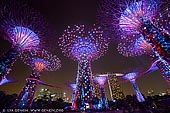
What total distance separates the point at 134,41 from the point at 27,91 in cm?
1895

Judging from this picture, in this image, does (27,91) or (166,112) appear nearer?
(166,112)

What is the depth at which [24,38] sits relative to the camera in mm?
19391

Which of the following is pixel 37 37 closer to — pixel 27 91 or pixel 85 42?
pixel 85 42

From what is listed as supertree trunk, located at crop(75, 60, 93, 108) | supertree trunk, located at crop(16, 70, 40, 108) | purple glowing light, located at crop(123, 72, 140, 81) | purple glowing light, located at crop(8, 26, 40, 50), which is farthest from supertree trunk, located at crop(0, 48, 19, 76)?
purple glowing light, located at crop(123, 72, 140, 81)

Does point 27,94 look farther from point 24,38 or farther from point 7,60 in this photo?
point 7,60

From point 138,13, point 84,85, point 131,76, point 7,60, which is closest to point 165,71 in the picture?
point 138,13

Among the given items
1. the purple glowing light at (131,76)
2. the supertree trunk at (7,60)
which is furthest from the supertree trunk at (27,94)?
the purple glowing light at (131,76)

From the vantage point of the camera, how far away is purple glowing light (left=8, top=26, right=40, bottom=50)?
1872 cm

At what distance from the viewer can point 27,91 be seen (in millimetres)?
29797

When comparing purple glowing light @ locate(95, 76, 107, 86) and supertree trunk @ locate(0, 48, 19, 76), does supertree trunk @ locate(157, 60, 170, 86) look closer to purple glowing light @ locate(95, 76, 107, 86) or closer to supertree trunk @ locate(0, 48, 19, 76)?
supertree trunk @ locate(0, 48, 19, 76)

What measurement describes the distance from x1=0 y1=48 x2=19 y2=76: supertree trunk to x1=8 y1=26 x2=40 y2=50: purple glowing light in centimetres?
119

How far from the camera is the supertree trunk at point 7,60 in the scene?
16498 mm

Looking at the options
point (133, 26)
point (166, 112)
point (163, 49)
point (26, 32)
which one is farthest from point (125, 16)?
point (26, 32)

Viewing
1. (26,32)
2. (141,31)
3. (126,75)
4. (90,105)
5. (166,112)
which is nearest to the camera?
(166,112)
